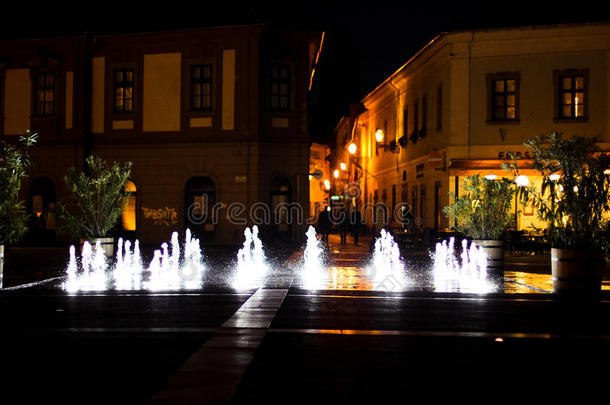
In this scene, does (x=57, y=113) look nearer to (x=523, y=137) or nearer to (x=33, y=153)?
(x=33, y=153)

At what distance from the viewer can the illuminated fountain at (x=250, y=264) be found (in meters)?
14.5

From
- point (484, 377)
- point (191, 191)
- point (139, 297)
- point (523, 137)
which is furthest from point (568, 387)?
point (191, 191)

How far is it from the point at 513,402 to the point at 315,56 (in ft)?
96.3

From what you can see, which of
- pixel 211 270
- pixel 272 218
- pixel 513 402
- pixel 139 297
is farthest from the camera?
pixel 272 218

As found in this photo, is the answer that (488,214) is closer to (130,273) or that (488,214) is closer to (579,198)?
(579,198)

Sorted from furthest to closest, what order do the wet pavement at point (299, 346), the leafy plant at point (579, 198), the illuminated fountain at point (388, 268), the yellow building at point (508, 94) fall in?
1. the yellow building at point (508, 94)
2. the illuminated fountain at point (388, 268)
3. the leafy plant at point (579, 198)
4. the wet pavement at point (299, 346)

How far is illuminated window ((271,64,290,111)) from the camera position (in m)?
28.8

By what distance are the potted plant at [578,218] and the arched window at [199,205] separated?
17951mm

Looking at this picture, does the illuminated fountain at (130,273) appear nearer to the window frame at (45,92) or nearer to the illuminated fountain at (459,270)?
the illuminated fountain at (459,270)

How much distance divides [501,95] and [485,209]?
10792mm

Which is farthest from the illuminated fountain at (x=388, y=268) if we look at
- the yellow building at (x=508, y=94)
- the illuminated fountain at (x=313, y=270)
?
the yellow building at (x=508, y=94)

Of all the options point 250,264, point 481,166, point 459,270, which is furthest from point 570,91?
point 250,264

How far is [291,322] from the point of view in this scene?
9.21m

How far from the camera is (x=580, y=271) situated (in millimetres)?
12227
